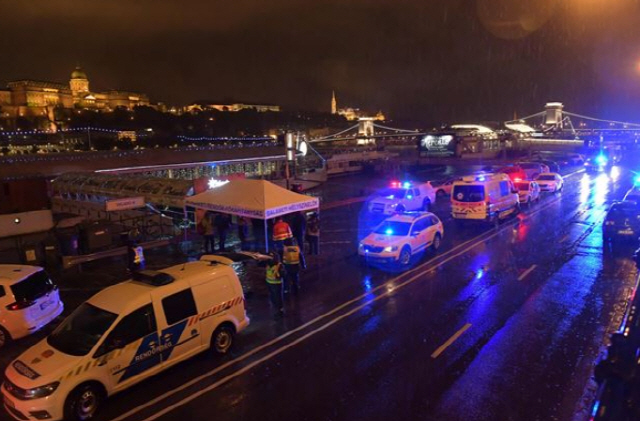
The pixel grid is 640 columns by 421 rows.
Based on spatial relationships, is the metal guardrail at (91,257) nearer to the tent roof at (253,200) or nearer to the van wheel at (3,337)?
the tent roof at (253,200)

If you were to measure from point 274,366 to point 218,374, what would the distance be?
99 centimetres

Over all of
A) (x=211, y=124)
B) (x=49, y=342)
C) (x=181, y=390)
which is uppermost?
(x=211, y=124)

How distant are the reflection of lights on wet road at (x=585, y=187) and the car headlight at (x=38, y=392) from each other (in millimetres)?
27619

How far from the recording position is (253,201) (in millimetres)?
15125

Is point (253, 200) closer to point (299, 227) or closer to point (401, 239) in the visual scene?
point (299, 227)

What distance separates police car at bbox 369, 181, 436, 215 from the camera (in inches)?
905

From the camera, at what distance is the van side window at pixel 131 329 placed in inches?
292

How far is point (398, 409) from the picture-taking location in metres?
7.15

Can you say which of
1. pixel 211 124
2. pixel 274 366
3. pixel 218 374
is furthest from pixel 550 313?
pixel 211 124

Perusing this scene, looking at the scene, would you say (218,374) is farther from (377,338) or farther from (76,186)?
(76,186)

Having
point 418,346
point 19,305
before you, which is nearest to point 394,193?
point 418,346

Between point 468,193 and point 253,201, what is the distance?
9960 mm

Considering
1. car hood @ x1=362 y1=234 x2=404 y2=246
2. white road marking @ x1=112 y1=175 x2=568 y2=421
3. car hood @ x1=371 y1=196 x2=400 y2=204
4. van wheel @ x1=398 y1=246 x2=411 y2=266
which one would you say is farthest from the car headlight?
car hood @ x1=371 y1=196 x2=400 y2=204

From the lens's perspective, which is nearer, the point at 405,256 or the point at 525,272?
the point at 525,272
